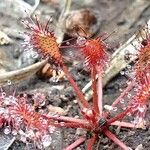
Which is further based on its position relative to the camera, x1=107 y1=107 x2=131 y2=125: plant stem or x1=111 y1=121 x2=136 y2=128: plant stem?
x1=111 y1=121 x2=136 y2=128: plant stem

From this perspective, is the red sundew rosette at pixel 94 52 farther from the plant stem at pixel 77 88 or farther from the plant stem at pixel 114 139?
the plant stem at pixel 114 139

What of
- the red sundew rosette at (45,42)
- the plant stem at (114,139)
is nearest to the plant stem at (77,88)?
the red sundew rosette at (45,42)

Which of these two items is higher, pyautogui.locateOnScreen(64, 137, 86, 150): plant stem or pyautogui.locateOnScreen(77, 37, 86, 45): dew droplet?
pyautogui.locateOnScreen(77, 37, 86, 45): dew droplet

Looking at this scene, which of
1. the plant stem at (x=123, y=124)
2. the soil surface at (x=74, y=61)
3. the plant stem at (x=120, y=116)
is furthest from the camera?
the soil surface at (x=74, y=61)

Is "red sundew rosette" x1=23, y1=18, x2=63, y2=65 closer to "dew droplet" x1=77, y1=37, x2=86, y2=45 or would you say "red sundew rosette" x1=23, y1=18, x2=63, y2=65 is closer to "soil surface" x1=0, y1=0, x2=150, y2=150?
"dew droplet" x1=77, y1=37, x2=86, y2=45

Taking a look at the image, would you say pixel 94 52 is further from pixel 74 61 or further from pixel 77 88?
pixel 74 61

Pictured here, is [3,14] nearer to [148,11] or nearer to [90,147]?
[148,11]

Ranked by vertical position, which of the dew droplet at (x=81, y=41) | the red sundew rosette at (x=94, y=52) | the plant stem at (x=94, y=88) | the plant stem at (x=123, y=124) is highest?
the dew droplet at (x=81, y=41)

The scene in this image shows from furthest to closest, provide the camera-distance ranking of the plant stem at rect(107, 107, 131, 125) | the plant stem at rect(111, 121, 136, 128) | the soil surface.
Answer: the soil surface
the plant stem at rect(111, 121, 136, 128)
the plant stem at rect(107, 107, 131, 125)

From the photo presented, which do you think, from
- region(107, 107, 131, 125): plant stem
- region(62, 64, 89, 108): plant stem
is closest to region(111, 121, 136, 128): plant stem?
region(107, 107, 131, 125): plant stem
